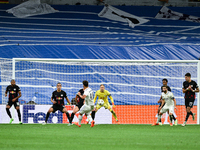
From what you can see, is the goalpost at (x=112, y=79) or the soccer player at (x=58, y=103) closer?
the soccer player at (x=58, y=103)

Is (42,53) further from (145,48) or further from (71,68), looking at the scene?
(145,48)

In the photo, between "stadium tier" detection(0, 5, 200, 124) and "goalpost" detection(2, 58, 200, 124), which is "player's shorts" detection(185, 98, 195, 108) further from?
"stadium tier" detection(0, 5, 200, 124)

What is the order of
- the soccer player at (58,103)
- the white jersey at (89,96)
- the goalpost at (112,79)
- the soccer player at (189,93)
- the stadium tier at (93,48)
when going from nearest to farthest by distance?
the white jersey at (89,96) < the soccer player at (189,93) < the soccer player at (58,103) < the goalpost at (112,79) < the stadium tier at (93,48)

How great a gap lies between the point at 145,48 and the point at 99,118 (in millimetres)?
8866

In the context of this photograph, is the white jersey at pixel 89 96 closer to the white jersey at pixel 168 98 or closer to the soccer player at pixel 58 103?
the soccer player at pixel 58 103

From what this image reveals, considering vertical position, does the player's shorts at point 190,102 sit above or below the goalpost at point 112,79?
below

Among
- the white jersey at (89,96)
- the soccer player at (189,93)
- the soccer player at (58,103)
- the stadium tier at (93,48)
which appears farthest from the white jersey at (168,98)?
the stadium tier at (93,48)

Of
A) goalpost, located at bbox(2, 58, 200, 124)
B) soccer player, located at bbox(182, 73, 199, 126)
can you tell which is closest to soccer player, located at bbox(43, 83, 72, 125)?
goalpost, located at bbox(2, 58, 200, 124)

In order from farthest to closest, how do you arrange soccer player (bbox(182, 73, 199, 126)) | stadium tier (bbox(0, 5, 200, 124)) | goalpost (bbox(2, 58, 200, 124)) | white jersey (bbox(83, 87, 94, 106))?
stadium tier (bbox(0, 5, 200, 124)) → goalpost (bbox(2, 58, 200, 124)) → soccer player (bbox(182, 73, 199, 126)) → white jersey (bbox(83, 87, 94, 106))

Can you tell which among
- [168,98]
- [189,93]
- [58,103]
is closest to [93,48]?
[58,103]

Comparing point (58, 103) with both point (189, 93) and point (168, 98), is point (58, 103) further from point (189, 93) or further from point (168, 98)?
point (189, 93)

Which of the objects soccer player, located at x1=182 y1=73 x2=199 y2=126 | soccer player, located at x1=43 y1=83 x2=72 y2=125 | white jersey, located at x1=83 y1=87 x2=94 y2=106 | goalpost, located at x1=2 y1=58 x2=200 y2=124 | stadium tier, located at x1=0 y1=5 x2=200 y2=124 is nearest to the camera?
white jersey, located at x1=83 y1=87 x2=94 y2=106

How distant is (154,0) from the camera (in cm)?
2481

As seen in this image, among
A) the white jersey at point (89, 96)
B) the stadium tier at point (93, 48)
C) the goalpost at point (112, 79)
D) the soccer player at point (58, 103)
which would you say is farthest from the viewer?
the stadium tier at point (93, 48)
